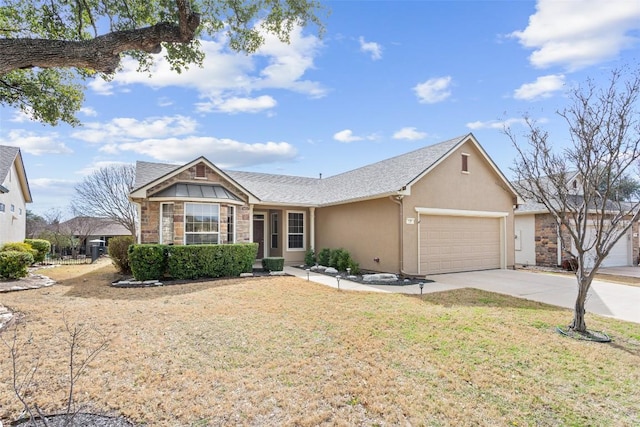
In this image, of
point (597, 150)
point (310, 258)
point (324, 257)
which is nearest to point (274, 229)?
point (310, 258)

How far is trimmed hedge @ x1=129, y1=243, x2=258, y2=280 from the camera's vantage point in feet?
38.3

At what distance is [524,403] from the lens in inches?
143

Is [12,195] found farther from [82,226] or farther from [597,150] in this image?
[597,150]

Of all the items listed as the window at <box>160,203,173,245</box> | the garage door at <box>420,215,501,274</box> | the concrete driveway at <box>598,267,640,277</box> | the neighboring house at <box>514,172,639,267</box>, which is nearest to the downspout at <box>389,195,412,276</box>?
the garage door at <box>420,215,501,274</box>

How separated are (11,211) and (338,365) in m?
23.7

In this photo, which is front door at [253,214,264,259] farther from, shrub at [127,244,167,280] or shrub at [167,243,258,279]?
shrub at [127,244,167,280]

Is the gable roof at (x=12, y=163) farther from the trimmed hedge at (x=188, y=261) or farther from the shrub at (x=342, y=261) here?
the shrub at (x=342, y=261)

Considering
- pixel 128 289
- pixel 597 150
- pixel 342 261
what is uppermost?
pixel 597 150

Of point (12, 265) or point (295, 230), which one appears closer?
point (12, 265)

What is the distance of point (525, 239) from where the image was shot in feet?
61.0

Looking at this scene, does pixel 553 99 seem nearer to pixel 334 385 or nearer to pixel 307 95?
pixel 334 385

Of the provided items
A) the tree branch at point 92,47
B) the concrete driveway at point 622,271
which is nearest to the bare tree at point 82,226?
the tree branch at point 92,47

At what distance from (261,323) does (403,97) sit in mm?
11130

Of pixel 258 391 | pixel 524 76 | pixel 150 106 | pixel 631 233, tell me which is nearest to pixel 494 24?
pixel 524 76
